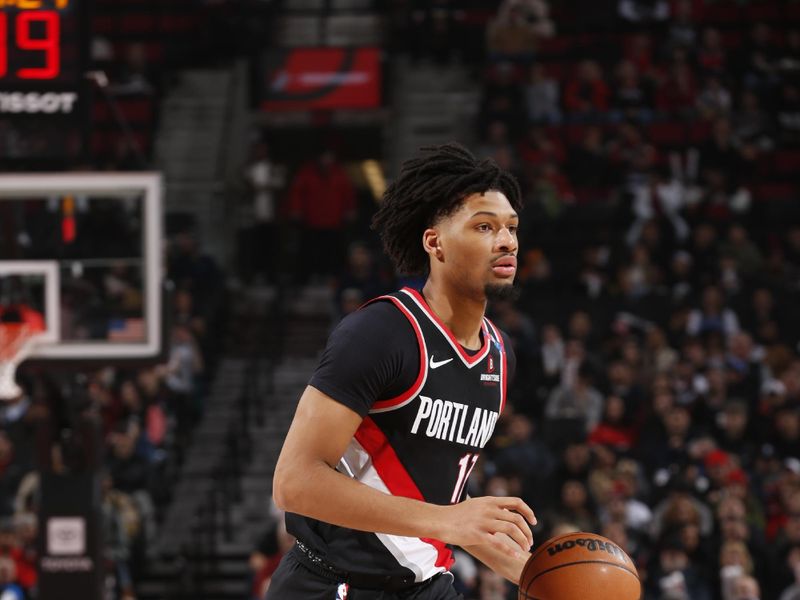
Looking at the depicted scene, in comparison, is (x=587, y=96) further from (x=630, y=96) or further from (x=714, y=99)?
(x=714, y=99)

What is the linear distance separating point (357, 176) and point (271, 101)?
2.69 metres

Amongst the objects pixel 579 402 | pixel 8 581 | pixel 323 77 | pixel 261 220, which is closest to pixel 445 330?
pixel 8 581

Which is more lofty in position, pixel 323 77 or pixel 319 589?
pixel 319 589

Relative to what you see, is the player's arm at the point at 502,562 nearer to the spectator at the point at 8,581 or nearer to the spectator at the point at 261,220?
the spectator at the point at 8,581

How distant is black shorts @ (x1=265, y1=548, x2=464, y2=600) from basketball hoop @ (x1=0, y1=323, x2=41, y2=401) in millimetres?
4810

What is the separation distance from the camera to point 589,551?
3.82 metres

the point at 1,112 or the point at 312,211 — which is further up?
the point at 1,112

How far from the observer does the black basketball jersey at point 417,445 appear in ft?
12.2

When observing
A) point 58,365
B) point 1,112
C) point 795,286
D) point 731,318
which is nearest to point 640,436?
point 731,318

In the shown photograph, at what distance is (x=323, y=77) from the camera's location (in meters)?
17.2

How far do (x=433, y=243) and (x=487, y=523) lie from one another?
0.91 metres

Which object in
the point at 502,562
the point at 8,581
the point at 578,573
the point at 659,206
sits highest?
the point at 578,573

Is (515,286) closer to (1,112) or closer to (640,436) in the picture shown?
(1,112)

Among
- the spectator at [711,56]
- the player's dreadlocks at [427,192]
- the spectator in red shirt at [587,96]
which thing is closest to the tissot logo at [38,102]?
the player's dreadlocks at [427,192]
